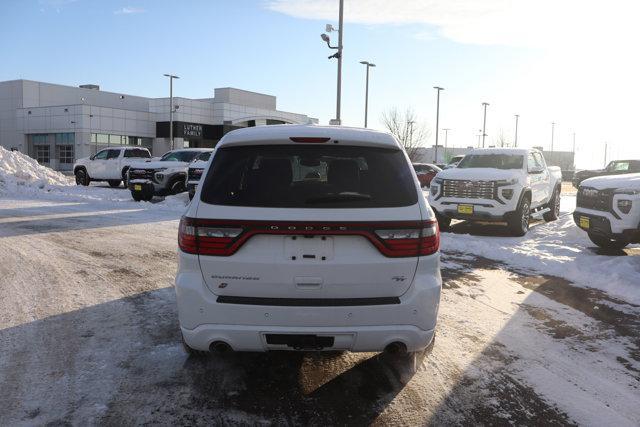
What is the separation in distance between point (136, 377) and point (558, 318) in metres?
4.31

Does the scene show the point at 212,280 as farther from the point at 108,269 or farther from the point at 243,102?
the point at 243,102

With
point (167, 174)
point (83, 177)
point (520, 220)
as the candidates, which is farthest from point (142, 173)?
point (520, 220)

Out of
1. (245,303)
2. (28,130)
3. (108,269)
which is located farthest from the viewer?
(28,130)

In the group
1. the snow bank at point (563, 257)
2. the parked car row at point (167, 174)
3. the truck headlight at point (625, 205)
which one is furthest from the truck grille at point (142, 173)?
the truck headlight at point (625, 205)

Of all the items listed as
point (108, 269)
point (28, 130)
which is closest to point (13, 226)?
point (108, 269)

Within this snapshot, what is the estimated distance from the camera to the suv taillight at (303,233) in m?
3.34

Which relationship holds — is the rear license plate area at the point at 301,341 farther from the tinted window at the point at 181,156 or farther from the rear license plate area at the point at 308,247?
the tinted window at the point at 181,156

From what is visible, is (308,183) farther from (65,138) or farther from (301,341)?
(65,138)

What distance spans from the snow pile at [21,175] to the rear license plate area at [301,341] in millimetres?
20140

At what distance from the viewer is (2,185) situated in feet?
66.5

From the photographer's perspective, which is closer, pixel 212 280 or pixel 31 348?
pixel 212 280

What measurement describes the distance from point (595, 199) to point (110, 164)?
2136cm

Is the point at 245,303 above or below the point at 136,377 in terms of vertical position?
above

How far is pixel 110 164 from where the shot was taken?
24.6m
